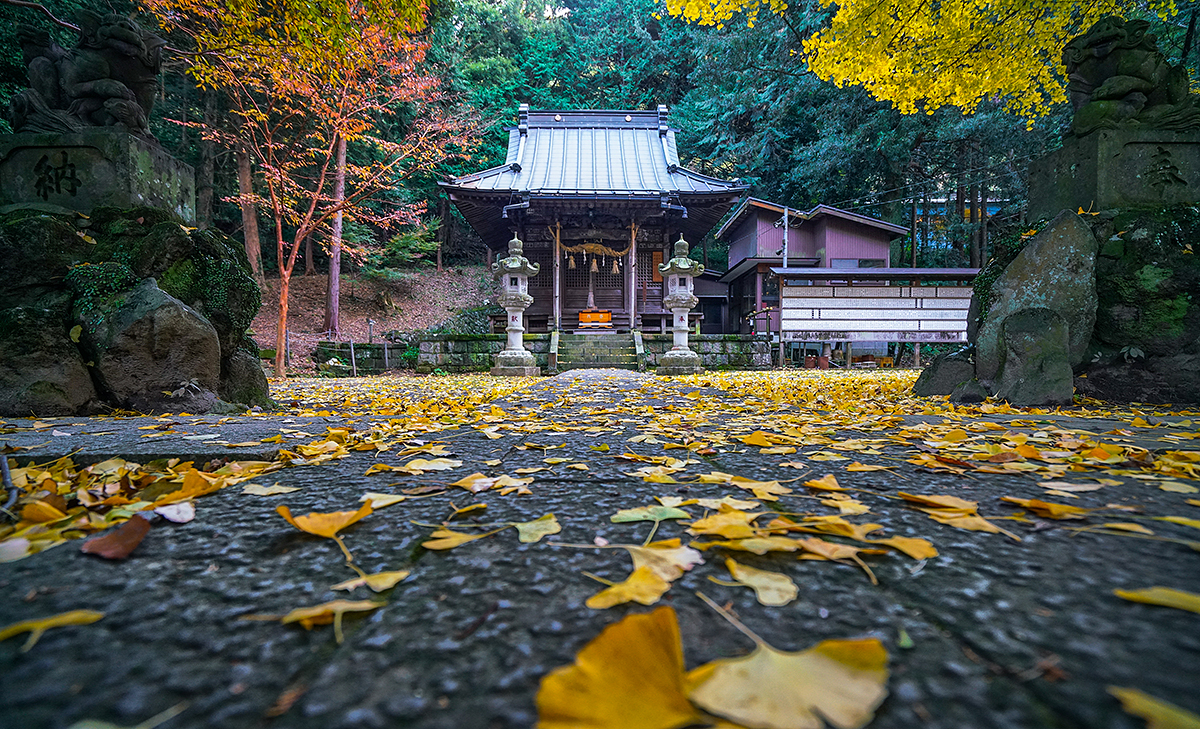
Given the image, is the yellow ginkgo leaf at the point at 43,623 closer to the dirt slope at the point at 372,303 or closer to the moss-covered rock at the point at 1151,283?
the moss-covered rock at the point at 1151,283

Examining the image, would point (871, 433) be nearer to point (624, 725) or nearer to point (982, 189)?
point (624, 725)

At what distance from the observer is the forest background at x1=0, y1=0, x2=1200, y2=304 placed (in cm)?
1195

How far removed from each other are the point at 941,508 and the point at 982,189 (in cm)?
1973

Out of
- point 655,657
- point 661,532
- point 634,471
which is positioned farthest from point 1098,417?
point 655,657

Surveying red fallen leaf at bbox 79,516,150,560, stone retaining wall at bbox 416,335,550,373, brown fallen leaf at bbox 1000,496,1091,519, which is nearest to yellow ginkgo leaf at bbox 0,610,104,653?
red fallen leaf at bbox 79,516,150,560

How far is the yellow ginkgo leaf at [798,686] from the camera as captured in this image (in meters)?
0.44

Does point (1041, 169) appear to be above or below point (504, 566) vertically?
above

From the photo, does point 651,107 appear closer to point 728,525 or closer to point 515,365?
point 515,365

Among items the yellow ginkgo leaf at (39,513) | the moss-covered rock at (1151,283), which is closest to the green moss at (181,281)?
the yellow ginkgo leaf at (39,513)

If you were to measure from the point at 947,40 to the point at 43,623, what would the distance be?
7234 mm

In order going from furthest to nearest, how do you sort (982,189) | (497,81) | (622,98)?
(622,98) → (497,81) → (982,189)

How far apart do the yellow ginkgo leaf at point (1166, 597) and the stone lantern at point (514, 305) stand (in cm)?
781

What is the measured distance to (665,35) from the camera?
21844 mm

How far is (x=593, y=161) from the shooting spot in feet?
47.8
